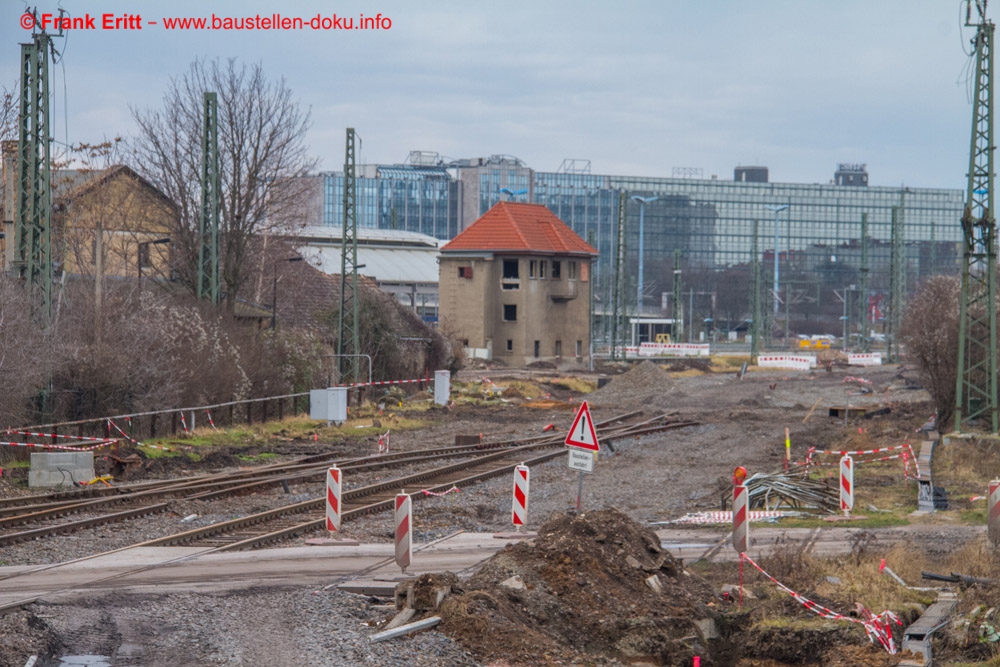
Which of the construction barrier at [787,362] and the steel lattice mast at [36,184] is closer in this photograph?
the steel lattice mast at [36,184]

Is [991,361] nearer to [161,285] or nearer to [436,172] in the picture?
[161,285]

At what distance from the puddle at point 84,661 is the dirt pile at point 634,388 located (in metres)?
41.2

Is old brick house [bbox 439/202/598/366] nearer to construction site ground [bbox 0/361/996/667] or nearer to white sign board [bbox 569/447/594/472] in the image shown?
construction site ground [bbox 0/361/996/667]

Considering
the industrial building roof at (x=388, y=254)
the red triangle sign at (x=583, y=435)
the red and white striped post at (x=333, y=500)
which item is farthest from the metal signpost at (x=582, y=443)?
the industrial building roof at (x=388, y=254)

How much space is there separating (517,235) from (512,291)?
3.55 meters

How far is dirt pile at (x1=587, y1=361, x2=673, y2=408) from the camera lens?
53250 mm

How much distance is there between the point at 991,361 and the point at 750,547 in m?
16.5

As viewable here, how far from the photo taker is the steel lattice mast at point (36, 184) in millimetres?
27281

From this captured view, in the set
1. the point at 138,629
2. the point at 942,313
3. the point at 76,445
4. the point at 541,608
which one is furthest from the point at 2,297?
the point at 942,313

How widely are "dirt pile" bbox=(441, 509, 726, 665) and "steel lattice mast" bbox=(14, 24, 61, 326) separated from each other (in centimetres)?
1759

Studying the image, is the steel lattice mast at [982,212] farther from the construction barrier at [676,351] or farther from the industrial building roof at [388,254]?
the industrial building roof at [388,254]

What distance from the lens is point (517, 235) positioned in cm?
7812

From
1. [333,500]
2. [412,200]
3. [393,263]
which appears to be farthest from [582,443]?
[412,200]

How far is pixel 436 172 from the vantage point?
7160 inches
